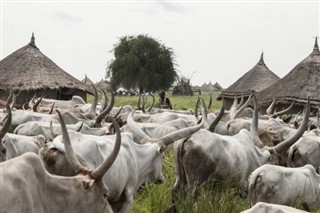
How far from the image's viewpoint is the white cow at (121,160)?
5441 millimetres

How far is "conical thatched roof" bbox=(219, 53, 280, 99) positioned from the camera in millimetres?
28609

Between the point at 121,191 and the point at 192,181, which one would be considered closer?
the point at 121,191

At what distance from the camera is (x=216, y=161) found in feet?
23.0

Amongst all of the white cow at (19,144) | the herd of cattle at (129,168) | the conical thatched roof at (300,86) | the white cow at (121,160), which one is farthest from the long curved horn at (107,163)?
the conical thatched roof at (300,86)

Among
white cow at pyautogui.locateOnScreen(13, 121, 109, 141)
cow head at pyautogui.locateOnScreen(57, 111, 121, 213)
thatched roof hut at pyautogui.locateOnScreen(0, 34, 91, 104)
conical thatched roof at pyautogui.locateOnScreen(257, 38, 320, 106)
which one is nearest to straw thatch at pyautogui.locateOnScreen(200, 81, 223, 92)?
thatched roof hut at pyautogui.locateOnScreen(0, 34, 91, 104)

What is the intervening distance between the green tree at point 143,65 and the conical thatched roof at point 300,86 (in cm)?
2143

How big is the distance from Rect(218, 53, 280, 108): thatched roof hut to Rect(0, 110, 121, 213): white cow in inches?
931

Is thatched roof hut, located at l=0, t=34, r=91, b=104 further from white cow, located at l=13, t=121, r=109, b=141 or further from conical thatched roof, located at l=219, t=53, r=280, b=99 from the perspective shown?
white cow, located at l=13, t=121, r=109, b=141

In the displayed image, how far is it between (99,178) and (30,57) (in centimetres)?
2221

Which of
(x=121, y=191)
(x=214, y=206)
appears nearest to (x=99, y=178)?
(x=121, y=191)

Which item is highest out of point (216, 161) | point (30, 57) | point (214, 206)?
point (30, 57)

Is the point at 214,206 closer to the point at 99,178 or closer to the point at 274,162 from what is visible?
the point at 274,162

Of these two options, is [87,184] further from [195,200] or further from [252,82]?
[252,82]

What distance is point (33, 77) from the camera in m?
24.3
